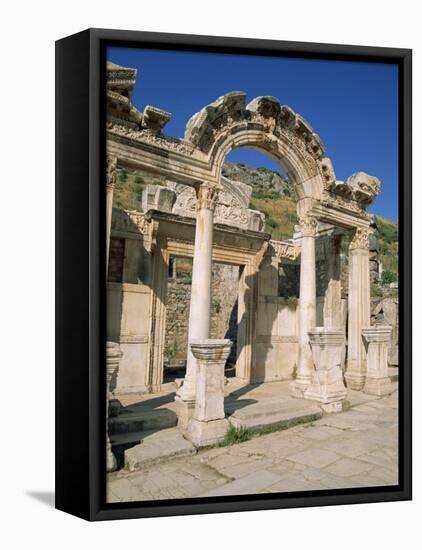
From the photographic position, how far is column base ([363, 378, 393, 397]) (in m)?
9.29

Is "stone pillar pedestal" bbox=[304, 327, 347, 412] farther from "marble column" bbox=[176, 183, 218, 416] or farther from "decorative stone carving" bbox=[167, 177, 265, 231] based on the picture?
"decorative stone carving" bbox=[167, 177, 265, 231]

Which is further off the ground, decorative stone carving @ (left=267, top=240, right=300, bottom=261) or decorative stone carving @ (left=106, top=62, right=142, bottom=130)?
Answer: decorative stone carving @ (left=106, top=62, right=142, bottom=130)

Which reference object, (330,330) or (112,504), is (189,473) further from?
(330,330)

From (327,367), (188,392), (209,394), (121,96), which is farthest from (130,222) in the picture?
(327,367)

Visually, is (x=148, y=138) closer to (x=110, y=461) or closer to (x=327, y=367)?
(x=110, y=461)

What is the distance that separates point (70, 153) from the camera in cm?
507

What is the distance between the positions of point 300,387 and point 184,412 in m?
2.91

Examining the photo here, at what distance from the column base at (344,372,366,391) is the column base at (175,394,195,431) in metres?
4.47

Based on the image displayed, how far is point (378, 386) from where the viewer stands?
30.7 feet

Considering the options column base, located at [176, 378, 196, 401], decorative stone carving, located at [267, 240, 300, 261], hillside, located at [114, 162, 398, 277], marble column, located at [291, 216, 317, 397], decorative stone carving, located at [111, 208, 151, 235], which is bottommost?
column base, located at [176, 378, 196, 401]

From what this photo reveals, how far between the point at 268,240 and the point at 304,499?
7185 mm

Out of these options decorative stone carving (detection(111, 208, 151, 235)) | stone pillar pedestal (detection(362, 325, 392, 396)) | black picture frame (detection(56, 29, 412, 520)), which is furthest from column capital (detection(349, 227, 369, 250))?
black picture frame (detection(56, 29, 412, 520))

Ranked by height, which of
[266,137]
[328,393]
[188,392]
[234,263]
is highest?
[266,137]

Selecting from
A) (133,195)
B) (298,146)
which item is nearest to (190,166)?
(298,146)
